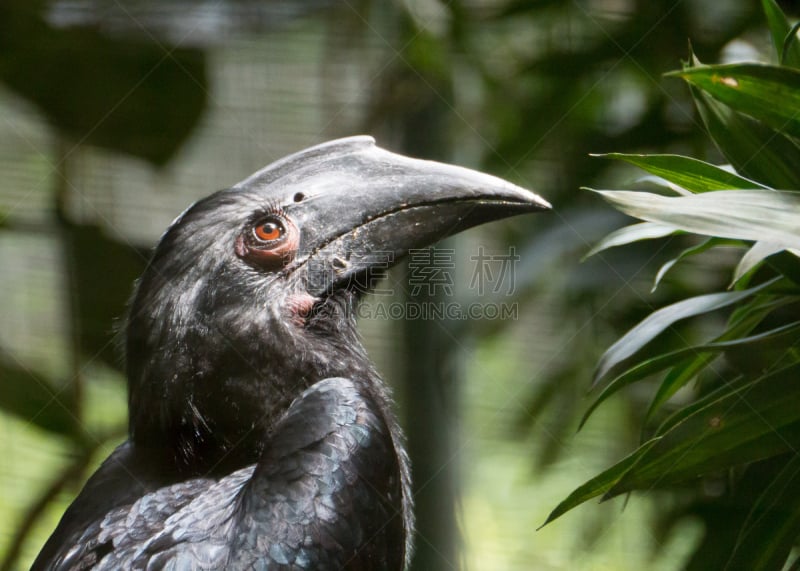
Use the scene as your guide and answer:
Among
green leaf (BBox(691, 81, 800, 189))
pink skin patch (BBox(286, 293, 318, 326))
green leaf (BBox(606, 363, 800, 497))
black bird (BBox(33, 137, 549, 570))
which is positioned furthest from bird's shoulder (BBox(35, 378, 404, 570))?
green leaf (BBox(691, 81, 800, 189))

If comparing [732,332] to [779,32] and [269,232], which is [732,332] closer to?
[779,32]

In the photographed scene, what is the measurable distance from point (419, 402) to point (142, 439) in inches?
21.0

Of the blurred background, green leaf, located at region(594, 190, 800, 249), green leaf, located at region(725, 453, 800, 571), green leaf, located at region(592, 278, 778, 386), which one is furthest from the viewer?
the blurred background

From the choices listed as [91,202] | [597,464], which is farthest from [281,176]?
[597,464]

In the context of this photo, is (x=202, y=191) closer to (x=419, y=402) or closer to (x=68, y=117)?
(x=68, y=117)

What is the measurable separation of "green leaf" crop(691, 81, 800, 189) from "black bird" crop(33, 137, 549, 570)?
219mm

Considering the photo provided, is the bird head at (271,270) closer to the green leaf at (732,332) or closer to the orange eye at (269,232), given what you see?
the orange eye at (269,232)

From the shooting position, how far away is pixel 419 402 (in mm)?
1467

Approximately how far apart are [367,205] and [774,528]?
Answer: 571 millimetres

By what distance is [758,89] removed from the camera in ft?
2.85

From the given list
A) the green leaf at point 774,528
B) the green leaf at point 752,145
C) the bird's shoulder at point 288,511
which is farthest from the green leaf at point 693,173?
the bird's shoulder at point 288,511

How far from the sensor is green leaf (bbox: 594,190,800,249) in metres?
0.77

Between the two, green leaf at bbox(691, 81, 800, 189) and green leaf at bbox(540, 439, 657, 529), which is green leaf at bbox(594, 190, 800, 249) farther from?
green leaf at bbox(540, 439, 657, 529)

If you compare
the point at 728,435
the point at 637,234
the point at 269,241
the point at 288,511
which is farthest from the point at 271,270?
the point at 728,435
